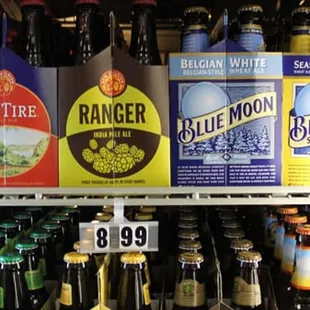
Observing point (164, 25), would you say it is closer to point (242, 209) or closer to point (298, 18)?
point (298, 18)

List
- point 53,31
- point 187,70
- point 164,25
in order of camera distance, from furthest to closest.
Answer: point 164,25 < point 53,31 < point 187,70

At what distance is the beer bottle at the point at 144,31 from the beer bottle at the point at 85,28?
0.31 feet

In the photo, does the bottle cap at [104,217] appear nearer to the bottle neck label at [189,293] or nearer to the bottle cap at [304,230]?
the bottle neck label at [189,293]

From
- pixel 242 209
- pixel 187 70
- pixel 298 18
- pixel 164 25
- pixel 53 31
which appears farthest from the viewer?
pixel 242 209

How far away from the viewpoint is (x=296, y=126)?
100 cm

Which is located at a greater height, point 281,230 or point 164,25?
point 164,25

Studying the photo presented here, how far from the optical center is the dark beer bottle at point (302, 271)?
114cm

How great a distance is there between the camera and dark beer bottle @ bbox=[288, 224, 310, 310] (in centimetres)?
114

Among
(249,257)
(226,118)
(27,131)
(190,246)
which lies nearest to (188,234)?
(190,246)

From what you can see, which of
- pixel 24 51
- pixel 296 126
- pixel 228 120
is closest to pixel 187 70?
pixel 228 120

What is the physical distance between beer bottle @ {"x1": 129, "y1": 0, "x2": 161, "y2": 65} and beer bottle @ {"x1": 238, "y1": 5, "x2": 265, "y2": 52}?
201 millimetres

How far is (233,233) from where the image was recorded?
1.33 metres

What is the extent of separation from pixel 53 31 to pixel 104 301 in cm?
67

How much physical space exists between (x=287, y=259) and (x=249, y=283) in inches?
6.7
